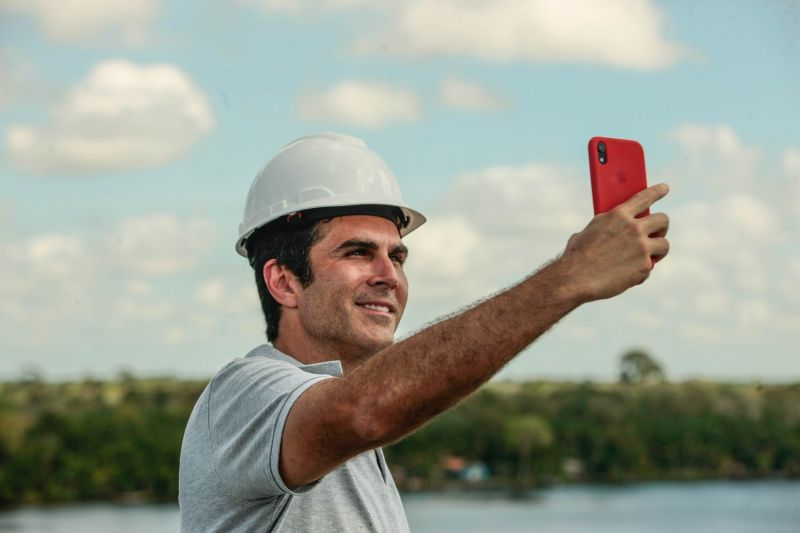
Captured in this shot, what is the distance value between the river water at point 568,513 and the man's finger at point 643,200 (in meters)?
79.7

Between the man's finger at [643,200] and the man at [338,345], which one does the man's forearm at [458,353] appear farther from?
the man's finger at [643,200]

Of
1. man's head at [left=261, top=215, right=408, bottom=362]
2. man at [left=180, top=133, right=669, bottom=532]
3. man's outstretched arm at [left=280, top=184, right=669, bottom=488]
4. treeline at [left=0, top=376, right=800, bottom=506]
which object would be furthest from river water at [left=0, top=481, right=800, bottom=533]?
man's outstretched arm at [left=280, top=184, right=669, bottom=488]

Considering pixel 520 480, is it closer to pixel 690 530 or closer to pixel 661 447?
pixel 661 447

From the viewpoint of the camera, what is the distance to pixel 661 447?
356ft

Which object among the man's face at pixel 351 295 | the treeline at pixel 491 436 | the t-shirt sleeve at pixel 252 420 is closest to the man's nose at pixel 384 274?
the man's face at pixel 351 295

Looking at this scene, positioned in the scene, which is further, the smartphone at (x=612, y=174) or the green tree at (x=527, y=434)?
the green tree at (x=527, y=434)

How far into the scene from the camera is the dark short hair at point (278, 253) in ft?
12.1

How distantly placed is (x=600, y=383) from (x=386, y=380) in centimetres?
11134

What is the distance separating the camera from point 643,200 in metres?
2.63

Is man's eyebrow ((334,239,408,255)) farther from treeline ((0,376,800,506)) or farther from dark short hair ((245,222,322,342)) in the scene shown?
treeline ((0,376,800,506))

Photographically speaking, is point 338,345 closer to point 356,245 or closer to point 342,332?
point 342,332

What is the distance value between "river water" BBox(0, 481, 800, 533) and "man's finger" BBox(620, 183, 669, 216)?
261 feet

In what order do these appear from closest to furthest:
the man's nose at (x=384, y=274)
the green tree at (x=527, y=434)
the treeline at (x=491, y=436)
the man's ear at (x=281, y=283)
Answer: the man's nose at (x=384, y=274)
the man's ear at (x=281, y=283)
the treeline at (x=491, y=436)
the green tree at (x=527, y=434)

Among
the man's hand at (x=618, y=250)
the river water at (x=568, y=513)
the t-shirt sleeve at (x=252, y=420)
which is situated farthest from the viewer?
the river water at (x=568, y=513)
